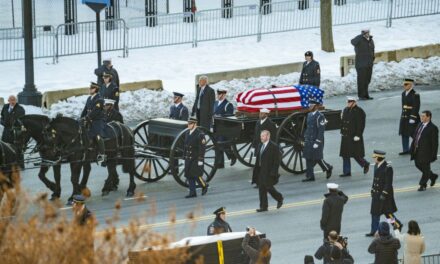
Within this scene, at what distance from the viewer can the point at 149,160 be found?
82.6 ft

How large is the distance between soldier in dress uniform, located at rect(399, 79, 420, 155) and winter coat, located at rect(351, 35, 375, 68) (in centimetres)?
519

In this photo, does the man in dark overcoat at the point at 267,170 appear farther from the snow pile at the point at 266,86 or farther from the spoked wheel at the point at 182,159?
the snow pile at the point at 266,86

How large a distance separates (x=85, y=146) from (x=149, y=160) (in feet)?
5.82

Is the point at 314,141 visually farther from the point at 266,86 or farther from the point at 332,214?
the point at 266,86

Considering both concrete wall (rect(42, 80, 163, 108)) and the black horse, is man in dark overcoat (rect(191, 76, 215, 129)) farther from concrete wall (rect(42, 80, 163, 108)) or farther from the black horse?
concrete wall (rect(42, 80, 163, 108))

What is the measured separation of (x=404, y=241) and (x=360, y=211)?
3593 mm

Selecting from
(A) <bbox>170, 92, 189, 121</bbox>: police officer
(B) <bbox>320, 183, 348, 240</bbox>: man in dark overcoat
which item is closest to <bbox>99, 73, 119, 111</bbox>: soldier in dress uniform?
(A) <bbox>170, 92, 189, 121</bbox>: police officer

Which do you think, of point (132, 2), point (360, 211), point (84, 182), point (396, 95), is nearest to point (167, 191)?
point (84, 182)

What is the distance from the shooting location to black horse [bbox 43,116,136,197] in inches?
928

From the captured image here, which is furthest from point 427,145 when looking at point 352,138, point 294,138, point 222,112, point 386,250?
point 386,250

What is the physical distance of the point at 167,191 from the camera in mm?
24578

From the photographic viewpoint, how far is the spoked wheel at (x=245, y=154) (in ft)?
84.1

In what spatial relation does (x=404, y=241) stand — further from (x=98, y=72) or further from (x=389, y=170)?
(x=98, y=72)

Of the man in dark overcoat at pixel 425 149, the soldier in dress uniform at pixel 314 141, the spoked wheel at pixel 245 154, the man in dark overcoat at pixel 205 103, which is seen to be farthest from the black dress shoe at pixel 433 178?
the man in dark overcoat at pixel 205 103
